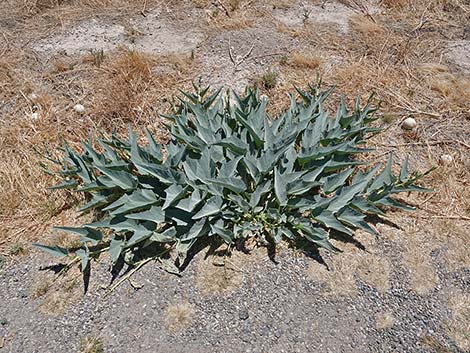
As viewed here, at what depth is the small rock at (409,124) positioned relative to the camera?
3.15 metres

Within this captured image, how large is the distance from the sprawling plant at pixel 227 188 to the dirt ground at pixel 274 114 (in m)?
0.18

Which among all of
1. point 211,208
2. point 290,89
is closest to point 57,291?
point 211,208

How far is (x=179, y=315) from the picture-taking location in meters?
2.13

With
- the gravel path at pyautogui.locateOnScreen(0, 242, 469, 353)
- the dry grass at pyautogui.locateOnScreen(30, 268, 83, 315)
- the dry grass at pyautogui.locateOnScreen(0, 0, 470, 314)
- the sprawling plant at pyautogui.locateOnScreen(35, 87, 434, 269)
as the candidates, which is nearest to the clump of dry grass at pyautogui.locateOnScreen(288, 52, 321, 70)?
the dry grass at pyautogui.locateOnScreen(0, 0, 470, 314)

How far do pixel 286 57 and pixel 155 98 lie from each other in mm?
1126

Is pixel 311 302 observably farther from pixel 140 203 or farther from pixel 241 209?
pixel 140 203

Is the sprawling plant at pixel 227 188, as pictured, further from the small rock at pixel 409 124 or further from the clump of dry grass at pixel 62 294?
the small rock at pixel 409 124

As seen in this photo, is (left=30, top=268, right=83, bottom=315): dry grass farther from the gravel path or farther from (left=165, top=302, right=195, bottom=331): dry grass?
(left=165, top=302, right=195, bottom=331): dry grass

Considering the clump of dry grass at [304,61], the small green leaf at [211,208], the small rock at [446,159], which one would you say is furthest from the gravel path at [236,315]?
the clump of dry grass at [304,61]

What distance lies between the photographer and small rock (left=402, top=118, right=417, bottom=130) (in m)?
3.15

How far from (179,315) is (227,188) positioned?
625 mm

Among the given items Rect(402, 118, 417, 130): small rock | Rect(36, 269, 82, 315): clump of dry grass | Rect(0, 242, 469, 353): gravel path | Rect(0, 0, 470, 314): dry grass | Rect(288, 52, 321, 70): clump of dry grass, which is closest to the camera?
Rect(0, 242, 469, 353): gravel path

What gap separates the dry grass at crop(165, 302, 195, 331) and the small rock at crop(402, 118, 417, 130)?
1932mm

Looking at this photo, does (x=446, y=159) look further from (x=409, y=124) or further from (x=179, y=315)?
(x=179, y=315)
